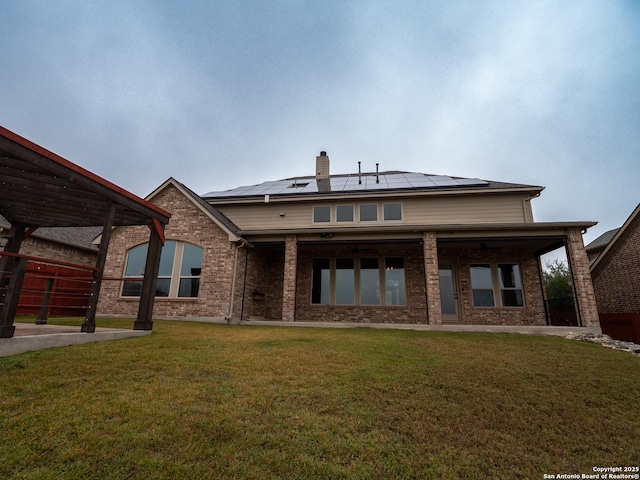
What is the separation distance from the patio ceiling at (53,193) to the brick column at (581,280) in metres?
12.0

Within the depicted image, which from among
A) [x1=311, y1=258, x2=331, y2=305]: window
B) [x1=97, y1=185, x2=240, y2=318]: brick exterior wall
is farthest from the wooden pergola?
[x1=311, y1=258, x2=331, y2=305]: window

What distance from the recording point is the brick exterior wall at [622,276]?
35.4 ft

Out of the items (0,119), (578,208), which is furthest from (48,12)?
(578,208)

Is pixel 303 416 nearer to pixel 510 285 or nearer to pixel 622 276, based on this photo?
pixel 510 285

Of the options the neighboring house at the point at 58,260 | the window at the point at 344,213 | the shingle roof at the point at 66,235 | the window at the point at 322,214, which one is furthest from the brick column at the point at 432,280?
the shingle roof at the point at 66,235

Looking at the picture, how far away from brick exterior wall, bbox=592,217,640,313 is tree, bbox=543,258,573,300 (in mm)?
8519

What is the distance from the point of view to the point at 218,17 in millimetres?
14414

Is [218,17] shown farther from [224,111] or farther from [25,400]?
[25,400]

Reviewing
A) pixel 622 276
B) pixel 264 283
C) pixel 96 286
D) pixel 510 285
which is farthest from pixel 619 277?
pixel 96 286

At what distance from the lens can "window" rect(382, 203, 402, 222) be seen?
504 inches

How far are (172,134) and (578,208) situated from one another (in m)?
57.6

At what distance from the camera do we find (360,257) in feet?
41.6

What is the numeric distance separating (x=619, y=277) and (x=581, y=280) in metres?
4.36

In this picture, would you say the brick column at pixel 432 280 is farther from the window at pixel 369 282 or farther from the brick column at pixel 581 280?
the brick column at pixel 581 280
